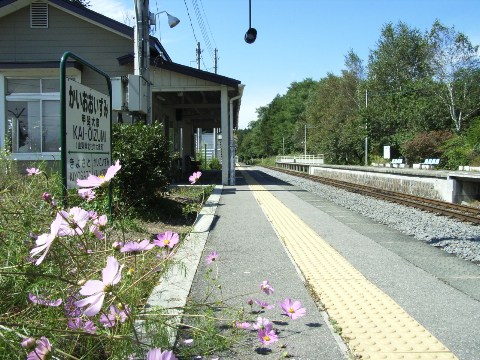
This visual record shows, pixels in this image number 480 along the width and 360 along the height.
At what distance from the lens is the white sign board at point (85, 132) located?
4.49 meters

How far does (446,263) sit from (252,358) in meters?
4.12

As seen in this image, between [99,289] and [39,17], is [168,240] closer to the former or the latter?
[99,289]

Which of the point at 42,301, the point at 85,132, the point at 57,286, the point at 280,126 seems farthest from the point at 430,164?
the point at 280,126

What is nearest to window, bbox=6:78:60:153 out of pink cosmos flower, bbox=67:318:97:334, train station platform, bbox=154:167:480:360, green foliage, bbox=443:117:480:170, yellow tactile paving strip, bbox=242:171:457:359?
train station platform, bbox=154:167:480:360

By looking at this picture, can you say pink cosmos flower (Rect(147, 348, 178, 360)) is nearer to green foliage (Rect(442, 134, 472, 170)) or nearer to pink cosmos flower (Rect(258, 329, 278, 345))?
pink cosmos flower (Rect(258, 329, 278, 345))

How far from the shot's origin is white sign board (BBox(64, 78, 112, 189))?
177 inches

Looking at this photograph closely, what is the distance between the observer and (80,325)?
86.0 inches

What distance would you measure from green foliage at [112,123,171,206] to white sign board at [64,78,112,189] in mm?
2993

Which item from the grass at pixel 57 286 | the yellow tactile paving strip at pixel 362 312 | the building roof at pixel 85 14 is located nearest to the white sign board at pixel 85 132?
the grass at pixel 57 286

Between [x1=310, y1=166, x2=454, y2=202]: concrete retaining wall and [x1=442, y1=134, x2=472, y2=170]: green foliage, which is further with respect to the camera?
[x1=442, y1=134, x2=472, y2=170]: green foliage

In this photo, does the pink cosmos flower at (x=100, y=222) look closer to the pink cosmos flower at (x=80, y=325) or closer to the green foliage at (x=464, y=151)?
the pink cosmos flower at (x=80, y=325)

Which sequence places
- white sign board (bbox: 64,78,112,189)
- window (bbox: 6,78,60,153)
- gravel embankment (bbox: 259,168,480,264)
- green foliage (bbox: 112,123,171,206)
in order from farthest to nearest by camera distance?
window (bbox: 6,78,60,153) → green foliage (bbox: 112,123,171,206) → gravel embankment (bbox: 259,168,480,264) → white sign board (bbox: 64,78,112,189)

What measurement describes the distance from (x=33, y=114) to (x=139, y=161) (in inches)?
319

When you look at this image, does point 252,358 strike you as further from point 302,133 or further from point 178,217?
point 302,133
